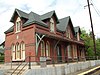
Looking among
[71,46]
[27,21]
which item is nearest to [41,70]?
[27,21]

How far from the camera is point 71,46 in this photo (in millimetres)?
26500

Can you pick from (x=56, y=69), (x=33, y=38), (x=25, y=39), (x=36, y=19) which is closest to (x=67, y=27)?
(x=36, y=19)

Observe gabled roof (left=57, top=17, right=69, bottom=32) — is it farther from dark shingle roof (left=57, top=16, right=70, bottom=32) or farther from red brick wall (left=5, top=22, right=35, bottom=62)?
red brick wall (left=5, top=22, right=35, bottom=62)

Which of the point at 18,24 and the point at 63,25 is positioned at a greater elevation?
the point at 63,25

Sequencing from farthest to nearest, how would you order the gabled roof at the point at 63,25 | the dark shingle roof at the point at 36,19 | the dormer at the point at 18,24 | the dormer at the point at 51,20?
the gabled roof at the point at 63,25
the dormer at the point at 51,20
the dormer at the point at 18,24
the dark shingle roof at the point at 36,19

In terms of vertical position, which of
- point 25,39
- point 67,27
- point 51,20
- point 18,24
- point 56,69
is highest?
point 51,20

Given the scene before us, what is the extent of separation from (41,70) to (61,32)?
13.7m

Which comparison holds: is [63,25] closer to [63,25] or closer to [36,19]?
[63,25]

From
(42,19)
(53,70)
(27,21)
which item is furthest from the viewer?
(42,19)

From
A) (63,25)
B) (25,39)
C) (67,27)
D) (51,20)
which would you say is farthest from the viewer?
(67,27)

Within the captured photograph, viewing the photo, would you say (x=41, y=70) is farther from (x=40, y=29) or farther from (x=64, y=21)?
(x=64, y=21)

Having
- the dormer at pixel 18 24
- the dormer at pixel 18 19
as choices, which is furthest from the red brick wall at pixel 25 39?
the dormer at pixel 18 19

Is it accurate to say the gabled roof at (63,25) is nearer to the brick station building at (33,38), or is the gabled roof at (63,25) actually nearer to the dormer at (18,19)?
the brick station building at (33,38)

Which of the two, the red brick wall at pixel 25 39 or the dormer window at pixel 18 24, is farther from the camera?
the dormer window at pixel 18 24
